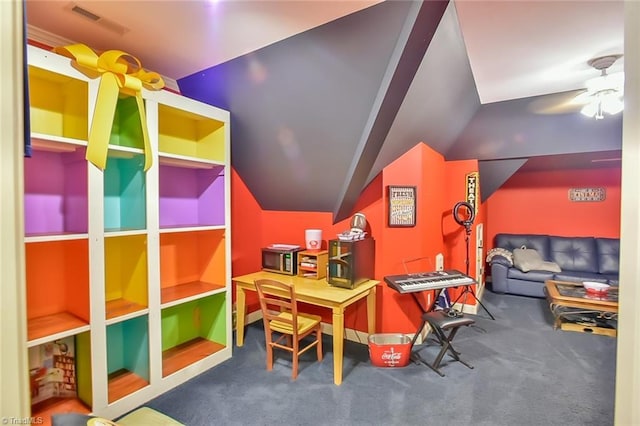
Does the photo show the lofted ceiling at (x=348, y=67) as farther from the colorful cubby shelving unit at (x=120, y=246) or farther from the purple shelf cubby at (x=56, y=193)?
the purple shelf cubby at (x=56, y=193)

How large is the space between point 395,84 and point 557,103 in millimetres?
2535

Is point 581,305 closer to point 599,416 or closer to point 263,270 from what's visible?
point 599,416

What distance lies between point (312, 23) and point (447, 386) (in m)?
2.94

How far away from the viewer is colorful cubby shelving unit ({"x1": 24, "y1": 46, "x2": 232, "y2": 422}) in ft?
6.56

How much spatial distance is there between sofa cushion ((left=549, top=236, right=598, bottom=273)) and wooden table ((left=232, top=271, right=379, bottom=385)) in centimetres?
426

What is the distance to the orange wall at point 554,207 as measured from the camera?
526cm

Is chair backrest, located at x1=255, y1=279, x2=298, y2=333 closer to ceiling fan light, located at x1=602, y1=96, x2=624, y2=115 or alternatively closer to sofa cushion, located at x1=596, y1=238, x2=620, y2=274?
ceiling fan light, located at x1=602, y1=96, x2=624, y2=115

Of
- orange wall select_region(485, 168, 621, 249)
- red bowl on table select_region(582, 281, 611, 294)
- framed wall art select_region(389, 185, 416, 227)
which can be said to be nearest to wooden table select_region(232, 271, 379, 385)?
framed wall art select_region(389, 185, 416, 227)

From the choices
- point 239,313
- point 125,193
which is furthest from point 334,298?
point 125,193

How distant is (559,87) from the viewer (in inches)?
129

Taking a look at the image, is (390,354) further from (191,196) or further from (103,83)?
(103,83)

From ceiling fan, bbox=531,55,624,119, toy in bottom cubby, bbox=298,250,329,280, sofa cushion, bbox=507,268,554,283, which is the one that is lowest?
sofa cushion, bbox=507,268,554,283

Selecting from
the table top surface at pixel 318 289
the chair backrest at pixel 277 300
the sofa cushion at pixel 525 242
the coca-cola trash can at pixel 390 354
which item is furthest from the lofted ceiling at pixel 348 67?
the sofa cushion at pixel 525 242

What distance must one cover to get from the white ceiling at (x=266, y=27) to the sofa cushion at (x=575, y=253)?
3656mm
